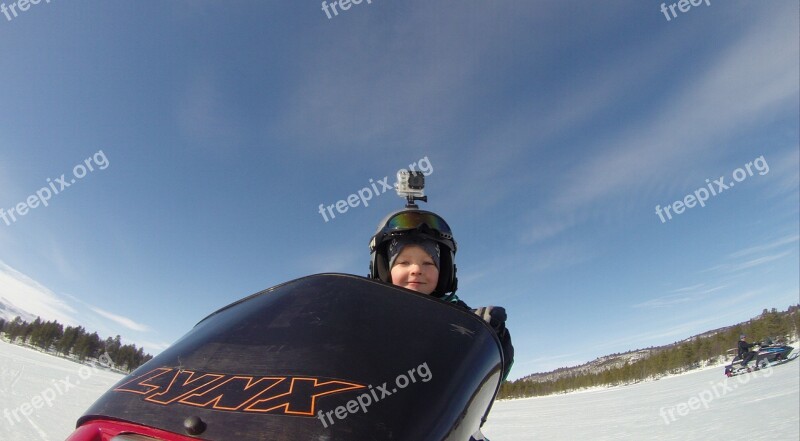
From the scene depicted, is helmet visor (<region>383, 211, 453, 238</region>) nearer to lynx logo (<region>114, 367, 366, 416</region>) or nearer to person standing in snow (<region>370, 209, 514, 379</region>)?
person standing in snow (<region>370, 209, 514, 379</region>)

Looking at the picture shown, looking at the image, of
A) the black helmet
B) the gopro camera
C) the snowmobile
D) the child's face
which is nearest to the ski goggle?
the black helmet

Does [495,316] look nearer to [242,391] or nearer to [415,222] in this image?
[415,222]

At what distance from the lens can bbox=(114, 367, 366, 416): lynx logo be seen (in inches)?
43.3

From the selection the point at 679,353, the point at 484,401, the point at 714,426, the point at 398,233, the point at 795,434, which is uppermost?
the point at 398,233

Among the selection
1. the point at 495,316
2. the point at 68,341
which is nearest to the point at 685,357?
the point at 495,316

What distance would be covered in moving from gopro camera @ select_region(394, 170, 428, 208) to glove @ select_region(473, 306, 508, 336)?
75.1 inches

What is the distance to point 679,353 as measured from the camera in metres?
84.9

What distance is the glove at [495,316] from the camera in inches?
83.3

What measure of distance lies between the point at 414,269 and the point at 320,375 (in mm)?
2015

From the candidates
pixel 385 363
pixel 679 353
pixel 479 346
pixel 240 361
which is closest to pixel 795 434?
pixel 479 346

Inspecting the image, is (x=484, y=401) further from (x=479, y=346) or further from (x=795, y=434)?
(x=795, y=434)

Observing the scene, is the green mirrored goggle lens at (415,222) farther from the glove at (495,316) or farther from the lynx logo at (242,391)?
the lynx logo at (242,391)

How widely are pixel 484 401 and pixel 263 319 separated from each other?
1.00 metres

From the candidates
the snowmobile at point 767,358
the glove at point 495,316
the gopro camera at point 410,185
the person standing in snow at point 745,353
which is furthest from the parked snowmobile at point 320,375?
the person standing in snow at point 745,353
